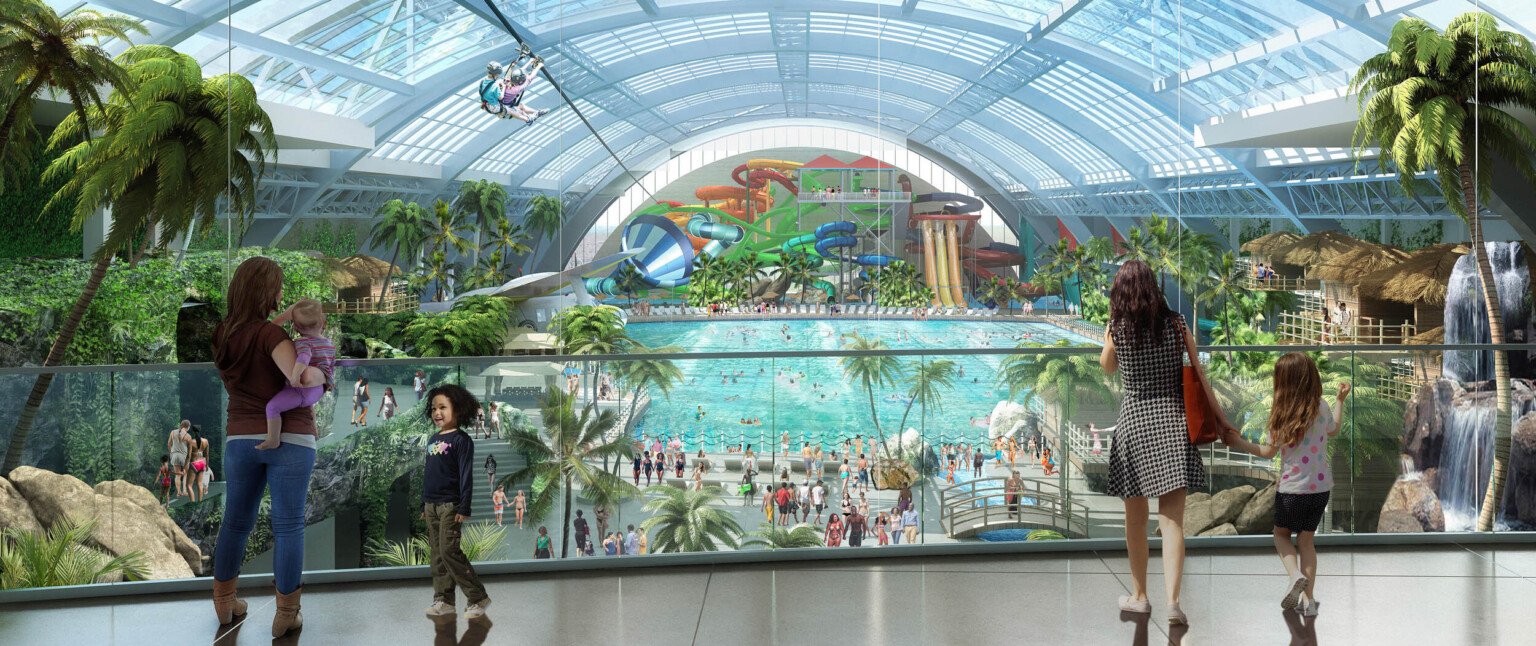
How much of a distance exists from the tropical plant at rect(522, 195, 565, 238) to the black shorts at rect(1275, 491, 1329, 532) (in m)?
6.60

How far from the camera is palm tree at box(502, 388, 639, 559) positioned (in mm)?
4809

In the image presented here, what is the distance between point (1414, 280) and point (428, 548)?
8.68 metres

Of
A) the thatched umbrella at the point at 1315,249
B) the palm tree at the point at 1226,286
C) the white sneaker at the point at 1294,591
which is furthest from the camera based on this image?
the thatched umbrella at the point at 1315,249

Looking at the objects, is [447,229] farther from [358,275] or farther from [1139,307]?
[1139,307]

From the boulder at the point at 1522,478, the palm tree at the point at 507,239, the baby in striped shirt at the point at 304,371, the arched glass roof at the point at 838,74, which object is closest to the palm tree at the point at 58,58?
the arched glass roof at the point at 838,74

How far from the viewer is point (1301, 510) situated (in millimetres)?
4035

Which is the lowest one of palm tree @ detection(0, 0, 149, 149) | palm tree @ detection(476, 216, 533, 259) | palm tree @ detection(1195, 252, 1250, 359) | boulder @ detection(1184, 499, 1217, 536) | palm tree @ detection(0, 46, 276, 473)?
boulder @ detection(1184, 499, 1217, 536)

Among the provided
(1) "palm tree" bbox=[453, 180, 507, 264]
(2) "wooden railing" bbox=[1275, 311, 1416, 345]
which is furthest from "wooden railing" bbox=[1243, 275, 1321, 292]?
(1) "palm tree" bbox=[453, 180, 507, 264]

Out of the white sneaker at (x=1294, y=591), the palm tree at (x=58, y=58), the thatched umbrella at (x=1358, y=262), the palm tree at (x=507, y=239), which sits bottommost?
the white sneaker at (x=1294, y=591)

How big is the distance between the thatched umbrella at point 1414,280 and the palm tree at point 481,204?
7.69 metres

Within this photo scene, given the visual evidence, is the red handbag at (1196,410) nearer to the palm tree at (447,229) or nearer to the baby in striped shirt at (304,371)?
the baby in striped shirt at (304,371)

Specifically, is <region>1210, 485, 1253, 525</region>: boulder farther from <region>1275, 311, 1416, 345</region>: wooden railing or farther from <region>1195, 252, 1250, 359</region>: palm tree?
<region>1275, 311, 1416, 345</region>: wooden railing

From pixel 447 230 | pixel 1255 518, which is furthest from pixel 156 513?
pixel 1255 518

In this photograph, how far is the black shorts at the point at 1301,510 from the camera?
4031 mm
